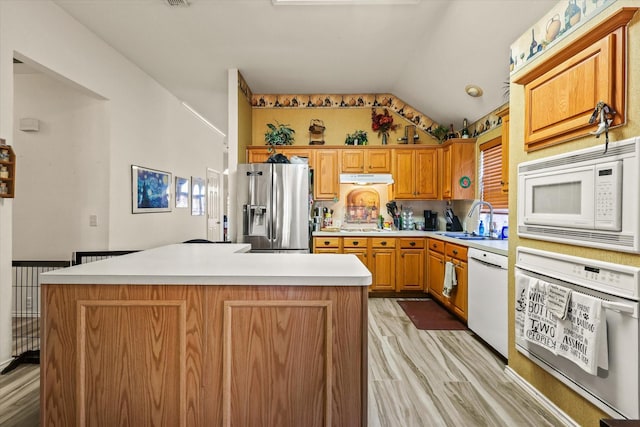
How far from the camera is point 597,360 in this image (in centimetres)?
163

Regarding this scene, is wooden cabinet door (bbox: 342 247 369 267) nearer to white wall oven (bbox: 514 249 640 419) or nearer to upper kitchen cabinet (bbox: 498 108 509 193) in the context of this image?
upper kitchen cabinet (bbox: 498 108 509 193)

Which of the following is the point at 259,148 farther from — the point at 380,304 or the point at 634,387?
the point at 634,387

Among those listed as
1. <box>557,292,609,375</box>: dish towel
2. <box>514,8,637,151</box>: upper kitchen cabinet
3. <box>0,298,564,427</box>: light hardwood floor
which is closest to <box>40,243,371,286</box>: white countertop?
<box>0,298,564,427</box>: light hardwood floor

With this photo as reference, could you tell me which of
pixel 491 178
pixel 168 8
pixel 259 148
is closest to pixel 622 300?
pixel 491 178

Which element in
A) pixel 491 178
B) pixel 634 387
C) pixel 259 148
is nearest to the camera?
pixel 634 387

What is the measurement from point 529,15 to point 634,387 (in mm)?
2597

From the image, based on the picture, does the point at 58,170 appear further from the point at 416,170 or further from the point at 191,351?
the point at 416,170

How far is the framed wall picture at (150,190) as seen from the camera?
13.7 feet

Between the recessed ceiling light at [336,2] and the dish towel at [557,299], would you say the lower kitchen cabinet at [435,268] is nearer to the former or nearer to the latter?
the dish towel at [557,299]

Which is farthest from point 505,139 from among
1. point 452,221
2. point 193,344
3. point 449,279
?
point 193,344

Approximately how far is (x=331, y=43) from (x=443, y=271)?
2940 mm

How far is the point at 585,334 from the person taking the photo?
1682 mm

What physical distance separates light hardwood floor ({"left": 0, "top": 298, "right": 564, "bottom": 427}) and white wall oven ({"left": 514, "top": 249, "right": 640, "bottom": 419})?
380 mm

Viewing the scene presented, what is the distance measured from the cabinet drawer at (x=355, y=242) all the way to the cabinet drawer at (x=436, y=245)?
88cm
